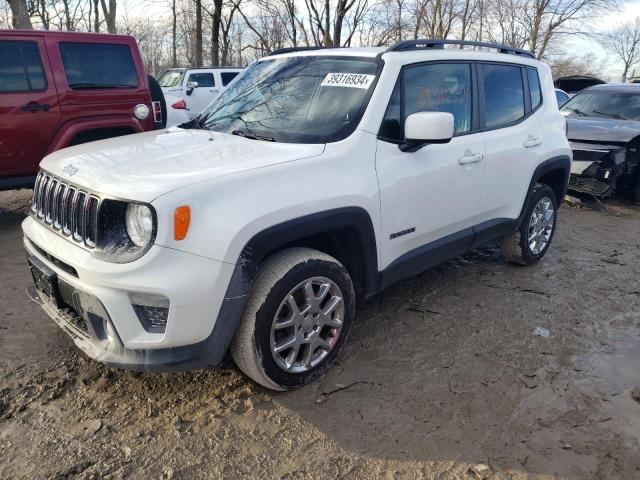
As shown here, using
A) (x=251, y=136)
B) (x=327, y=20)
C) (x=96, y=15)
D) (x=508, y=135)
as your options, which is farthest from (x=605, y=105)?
(x=96, y=15)

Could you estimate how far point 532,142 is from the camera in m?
4.23

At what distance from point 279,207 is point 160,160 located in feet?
2.33

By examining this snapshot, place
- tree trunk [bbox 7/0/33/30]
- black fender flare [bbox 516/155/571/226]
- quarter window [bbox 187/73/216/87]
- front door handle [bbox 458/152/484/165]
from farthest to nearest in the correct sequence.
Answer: quarter window [bbox 187/73/216/87] → tree trunk [bbox 7/0/33/30] → black fender flare [bbox 516/155/571/226] → front door handle [bbox 458/152/484/165]

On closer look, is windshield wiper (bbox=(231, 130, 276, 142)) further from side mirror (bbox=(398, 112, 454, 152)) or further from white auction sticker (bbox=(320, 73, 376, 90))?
side mirror (bbox=(398, 112, 454, 152))

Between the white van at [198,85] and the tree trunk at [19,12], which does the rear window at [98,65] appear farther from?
the tree trunk at [19,12]

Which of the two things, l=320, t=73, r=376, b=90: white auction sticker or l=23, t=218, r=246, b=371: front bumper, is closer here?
l=23, t=218, r=246, b=371: front bumper

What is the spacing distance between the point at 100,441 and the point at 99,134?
425 centimetres

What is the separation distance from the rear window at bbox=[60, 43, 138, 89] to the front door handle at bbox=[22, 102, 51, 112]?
1.23ft

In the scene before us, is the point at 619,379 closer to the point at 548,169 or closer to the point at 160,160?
the point at 548,169

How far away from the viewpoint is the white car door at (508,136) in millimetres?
3844

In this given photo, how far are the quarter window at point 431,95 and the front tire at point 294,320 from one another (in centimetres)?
95

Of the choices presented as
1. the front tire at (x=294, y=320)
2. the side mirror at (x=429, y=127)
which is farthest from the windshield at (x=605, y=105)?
the front tire at (x=294, y=320)

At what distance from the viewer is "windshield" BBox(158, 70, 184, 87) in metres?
14.4

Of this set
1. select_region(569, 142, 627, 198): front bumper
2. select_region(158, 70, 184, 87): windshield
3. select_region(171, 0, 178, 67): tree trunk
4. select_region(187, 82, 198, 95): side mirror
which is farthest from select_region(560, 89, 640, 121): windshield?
select_region(171, 0, 178, 67): tree trunk
